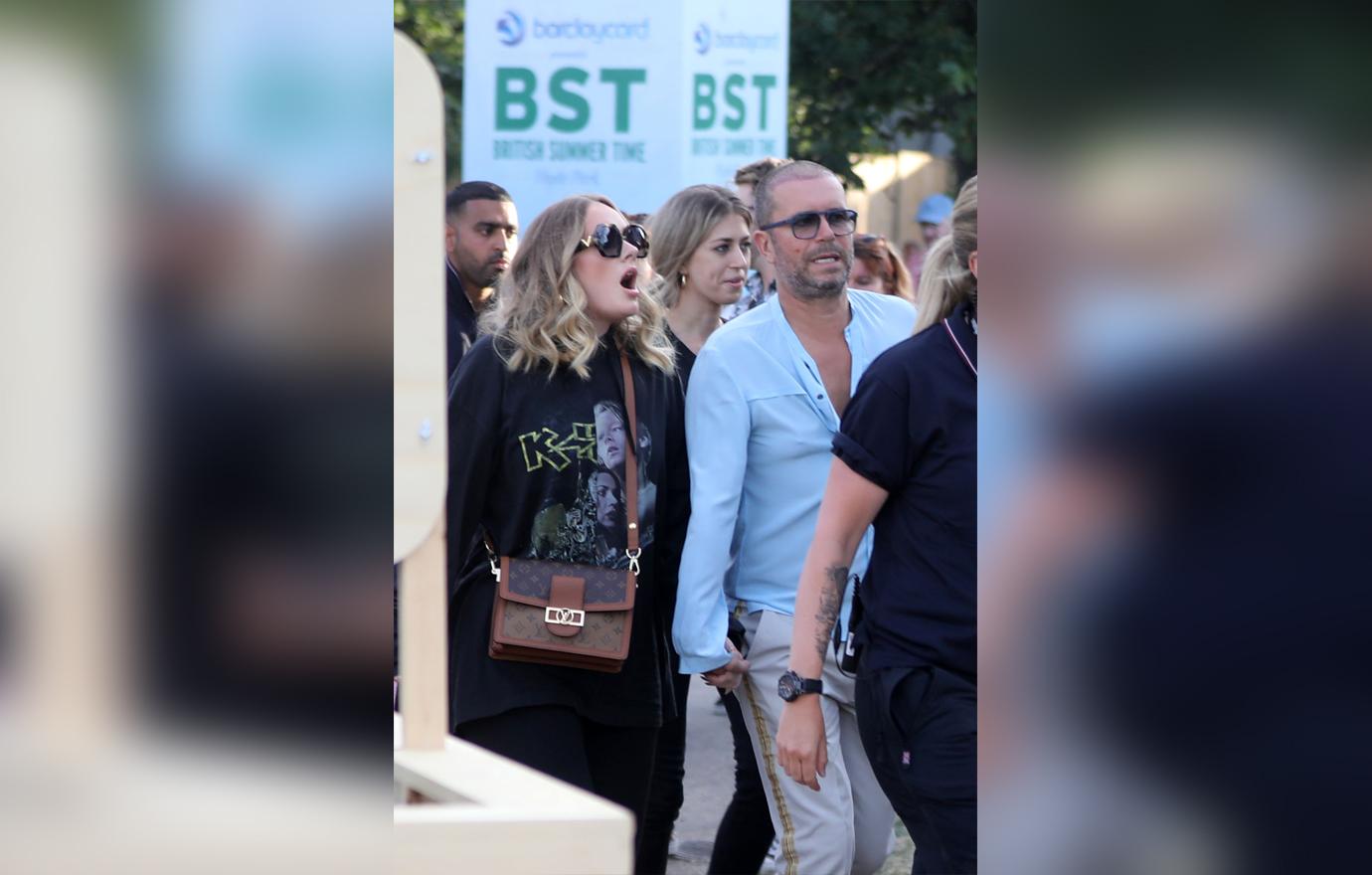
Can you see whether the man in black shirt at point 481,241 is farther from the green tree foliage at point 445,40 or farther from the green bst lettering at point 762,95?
the green tree foliage at point 445,40

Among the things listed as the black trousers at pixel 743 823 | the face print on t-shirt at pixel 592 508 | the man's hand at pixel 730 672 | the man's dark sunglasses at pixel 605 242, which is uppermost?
the man's dark sunglasses at pixel 605 242

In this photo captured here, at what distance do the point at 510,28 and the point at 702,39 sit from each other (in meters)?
0.86

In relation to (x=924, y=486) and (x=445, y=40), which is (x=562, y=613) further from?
(x=445, y=40)

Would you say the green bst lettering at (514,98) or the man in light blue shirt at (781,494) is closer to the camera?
the man in light blue shirt at (781,494)

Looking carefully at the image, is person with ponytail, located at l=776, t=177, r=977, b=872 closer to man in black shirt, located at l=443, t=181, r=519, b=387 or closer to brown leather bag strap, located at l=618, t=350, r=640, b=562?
brown leather bag strap, located at l=618, t=350, r=640, b=562

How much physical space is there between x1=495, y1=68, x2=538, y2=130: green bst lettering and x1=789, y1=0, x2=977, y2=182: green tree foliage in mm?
9380

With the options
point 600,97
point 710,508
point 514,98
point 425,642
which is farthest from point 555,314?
point 514,98

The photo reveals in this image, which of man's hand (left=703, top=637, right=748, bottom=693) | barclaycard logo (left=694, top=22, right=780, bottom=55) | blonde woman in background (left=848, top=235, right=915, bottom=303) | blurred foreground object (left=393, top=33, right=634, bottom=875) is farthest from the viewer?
blonde woman in background (left=848, top=235, right=915, bottom=303)

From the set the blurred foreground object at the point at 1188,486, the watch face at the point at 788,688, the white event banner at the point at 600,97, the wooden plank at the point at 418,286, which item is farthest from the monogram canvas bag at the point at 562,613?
the white event banner at the point at 600,97

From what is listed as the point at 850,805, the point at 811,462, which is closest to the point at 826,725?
the point at 850,805

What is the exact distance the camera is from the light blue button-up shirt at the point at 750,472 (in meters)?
3.82

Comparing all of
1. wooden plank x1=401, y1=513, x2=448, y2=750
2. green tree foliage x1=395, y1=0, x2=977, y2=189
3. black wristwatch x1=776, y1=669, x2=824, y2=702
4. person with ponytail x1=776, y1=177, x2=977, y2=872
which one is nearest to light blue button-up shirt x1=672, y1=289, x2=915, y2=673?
black wristwatch x1=776, y1=669, x2=824, y2=702

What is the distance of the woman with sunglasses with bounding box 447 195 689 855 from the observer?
367cm

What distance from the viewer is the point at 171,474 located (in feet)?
2.69
